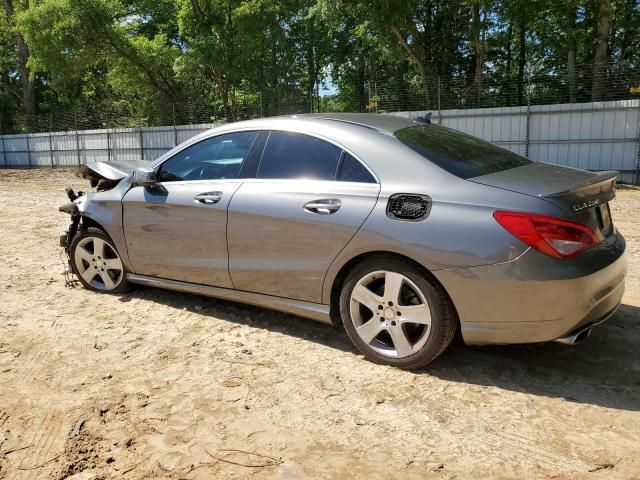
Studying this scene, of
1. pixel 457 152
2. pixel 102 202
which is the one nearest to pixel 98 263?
pixel 102 202

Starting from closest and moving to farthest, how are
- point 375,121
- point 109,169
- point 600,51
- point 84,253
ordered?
point 375,121, point 84,253, point 109,169, point 600,51

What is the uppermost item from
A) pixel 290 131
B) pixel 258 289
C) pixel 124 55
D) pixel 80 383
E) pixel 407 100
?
pixel 124 55

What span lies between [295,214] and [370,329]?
2.85 feet

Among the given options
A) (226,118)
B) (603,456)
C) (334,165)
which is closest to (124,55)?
(226,118)

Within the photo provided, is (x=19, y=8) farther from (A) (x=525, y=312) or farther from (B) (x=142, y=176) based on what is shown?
(A) (x=525, y=312)

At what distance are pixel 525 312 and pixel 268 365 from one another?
1579 millimetres

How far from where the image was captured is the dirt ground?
8.21 feet

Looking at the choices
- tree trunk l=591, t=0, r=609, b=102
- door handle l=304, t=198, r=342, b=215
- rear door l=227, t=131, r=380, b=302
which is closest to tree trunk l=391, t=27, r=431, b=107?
tree trunk l=591, t=0, r=609, b=102

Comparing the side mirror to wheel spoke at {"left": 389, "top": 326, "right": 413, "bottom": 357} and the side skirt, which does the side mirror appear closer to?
the side skirt

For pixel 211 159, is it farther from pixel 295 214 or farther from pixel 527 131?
pixel 527 131

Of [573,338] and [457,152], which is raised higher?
[457,152]

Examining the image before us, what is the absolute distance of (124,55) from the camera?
24828 millimetres

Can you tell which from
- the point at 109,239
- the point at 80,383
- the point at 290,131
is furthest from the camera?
the point at 109,239

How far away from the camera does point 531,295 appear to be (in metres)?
2.87
